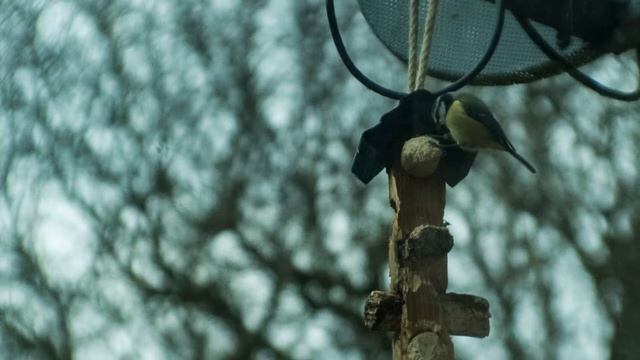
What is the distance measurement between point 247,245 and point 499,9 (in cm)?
603

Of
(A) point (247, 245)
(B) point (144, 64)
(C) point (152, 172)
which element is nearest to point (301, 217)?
(A) point (247, 245)

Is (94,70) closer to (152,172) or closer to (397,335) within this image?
(152,172)

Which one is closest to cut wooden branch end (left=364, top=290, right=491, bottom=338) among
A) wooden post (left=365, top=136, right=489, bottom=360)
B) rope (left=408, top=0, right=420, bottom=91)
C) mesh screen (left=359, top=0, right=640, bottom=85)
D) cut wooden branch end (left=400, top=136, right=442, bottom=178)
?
wooden post (left=365, top=136, right=489, bottom=360)

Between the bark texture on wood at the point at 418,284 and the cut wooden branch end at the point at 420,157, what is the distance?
2cm

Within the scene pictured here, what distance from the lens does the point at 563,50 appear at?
91.4 inches

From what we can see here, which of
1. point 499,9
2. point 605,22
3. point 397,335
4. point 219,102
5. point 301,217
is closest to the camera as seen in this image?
point 397,335

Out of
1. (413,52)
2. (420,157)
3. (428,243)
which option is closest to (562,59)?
(413,52)

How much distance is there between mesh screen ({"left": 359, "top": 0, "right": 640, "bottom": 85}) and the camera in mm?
2445

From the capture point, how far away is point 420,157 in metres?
1.91

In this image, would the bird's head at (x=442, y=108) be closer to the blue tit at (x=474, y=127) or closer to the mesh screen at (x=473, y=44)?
the blue tit at (x=474, y=127)

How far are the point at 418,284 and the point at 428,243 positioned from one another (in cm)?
7

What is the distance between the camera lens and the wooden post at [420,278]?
183 cm

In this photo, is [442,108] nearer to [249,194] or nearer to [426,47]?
[426,47]

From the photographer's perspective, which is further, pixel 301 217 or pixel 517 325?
pixel 301 217
